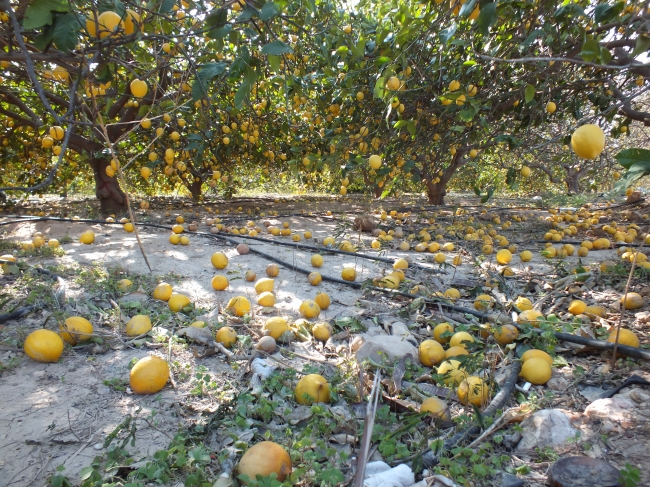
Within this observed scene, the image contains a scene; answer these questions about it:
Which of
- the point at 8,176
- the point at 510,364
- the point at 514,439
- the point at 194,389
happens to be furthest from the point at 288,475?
the point at 8,176

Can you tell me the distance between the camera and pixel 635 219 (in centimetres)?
687

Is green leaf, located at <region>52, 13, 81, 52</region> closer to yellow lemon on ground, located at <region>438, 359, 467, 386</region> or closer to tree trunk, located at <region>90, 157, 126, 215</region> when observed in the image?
yellow lemon on ground, located at <region>438, 359, 467, 386</region>

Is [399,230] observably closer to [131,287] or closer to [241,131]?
[241,131]

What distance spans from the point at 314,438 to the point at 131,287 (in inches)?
90.0

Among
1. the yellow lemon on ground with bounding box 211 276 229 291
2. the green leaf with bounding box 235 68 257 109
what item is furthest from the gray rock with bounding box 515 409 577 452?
the yellow lemon on ground with bounding box 211 276 229 291

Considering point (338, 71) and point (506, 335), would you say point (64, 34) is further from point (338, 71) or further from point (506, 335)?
point (338, 71)

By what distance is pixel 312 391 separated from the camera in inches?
72.6

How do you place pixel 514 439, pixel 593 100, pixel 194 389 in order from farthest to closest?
pixel 593 100 < pixel 194 389 < pixel 514 439

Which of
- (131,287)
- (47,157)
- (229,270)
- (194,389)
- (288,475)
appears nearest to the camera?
(288,475)

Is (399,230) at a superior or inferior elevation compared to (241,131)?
inferior

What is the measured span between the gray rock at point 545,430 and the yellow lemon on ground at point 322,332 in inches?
49.7

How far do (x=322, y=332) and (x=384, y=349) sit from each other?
47cm

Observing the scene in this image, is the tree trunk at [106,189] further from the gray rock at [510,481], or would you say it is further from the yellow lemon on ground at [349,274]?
the gray rock at [510,481]

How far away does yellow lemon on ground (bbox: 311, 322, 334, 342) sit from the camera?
2571 mm
